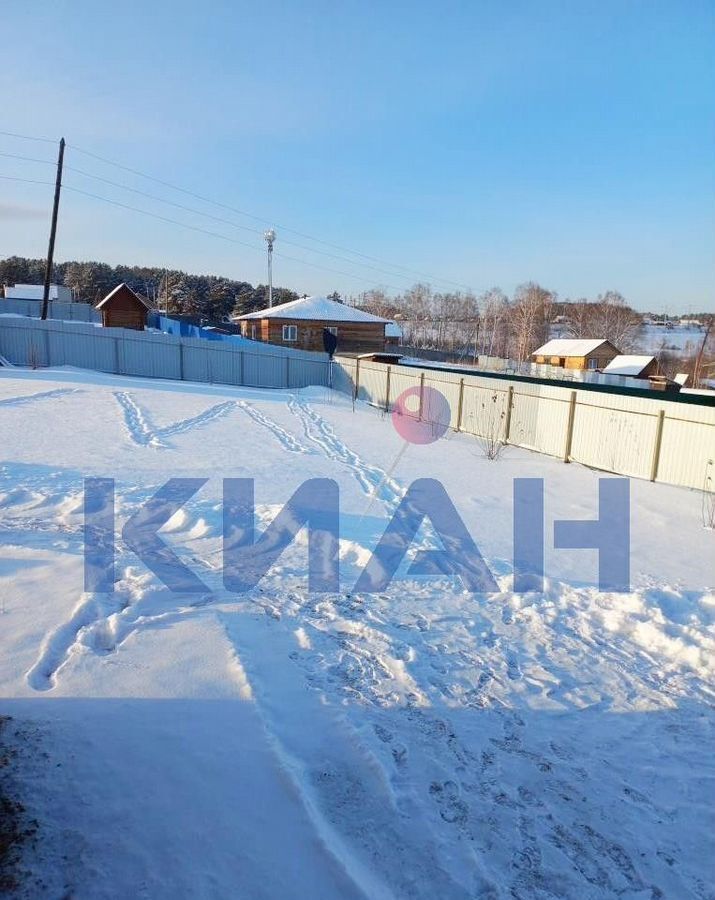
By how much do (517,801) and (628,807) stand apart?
0.57m

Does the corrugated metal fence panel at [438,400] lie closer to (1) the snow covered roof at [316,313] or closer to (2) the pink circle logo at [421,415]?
(2) the pink circle logo at [421,415]

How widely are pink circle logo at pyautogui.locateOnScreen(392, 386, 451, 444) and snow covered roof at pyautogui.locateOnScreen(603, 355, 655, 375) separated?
24696 mm

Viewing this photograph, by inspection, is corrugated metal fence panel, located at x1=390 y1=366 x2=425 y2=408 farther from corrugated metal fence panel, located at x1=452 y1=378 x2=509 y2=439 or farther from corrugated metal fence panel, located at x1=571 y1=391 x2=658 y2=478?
corrugated metal fence panel, located at x1=571 y1=391 x2=658 y2=478

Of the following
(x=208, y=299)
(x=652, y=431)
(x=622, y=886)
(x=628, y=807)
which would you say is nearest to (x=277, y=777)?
(x=622, y=886)

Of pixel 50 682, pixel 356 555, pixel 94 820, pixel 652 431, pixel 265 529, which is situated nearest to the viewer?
pixel 94 820

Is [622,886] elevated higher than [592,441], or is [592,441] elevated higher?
[592,441]

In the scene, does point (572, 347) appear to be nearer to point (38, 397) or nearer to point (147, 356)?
point (147, 356)

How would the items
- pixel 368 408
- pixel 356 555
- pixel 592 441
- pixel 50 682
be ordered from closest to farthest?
pixel 50 682 < pixel 356 555 < pixel 592 441 < pixel 368 408

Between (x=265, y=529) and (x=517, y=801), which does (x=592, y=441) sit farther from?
(x=517, y=801)

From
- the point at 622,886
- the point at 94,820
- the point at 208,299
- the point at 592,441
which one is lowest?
the point at 622,886

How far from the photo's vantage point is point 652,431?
10.5m

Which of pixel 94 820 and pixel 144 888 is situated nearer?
pixel 144 888

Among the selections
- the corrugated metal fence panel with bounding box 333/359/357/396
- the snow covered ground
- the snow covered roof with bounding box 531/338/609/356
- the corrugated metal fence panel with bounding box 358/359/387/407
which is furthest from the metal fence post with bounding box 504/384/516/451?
the snow covered roof with bounding box 531/338/609/356

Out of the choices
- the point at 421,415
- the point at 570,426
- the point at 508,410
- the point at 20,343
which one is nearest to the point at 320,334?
the point at 20,343
